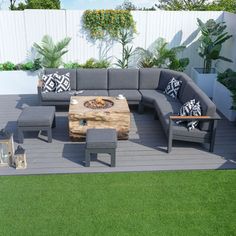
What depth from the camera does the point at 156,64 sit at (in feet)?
34.6

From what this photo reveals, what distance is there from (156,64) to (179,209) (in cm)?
643

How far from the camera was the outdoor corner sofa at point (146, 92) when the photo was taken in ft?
21.2

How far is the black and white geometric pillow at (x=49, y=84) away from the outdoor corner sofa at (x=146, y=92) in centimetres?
15

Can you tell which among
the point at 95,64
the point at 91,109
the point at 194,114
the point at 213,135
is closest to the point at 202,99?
the point at 194,114

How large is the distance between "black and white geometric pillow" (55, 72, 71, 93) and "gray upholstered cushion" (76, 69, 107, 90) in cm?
35

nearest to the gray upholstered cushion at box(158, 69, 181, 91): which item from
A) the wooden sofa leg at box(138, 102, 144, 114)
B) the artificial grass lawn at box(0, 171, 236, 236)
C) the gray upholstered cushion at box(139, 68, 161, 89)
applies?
the gray upholstered cushion at box(139, 68, 161, 89)

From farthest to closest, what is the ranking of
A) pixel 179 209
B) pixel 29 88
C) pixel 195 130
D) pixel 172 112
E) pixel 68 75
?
pixel 29 88
pixel 68 75
pixel 172 112
pixel 195 130
pixel 179 209

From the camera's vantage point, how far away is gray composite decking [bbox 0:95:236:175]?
19.6ft

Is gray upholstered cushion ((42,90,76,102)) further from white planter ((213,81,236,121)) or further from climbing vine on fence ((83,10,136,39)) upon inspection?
white planter ((213,81,236,121))

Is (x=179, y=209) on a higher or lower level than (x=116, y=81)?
lower

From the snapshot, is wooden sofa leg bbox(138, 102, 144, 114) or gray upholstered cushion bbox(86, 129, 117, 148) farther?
wooden sofa leg bbox(138, 102, 144, 114)

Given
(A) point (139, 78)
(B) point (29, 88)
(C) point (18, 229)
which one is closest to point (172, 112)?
(A) point (139, 78)

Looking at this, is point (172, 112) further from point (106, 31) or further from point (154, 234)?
point (106, 31)

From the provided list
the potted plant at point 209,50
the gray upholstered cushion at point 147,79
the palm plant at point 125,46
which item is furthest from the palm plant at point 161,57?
the gray upholstered cushion at point 147,79
